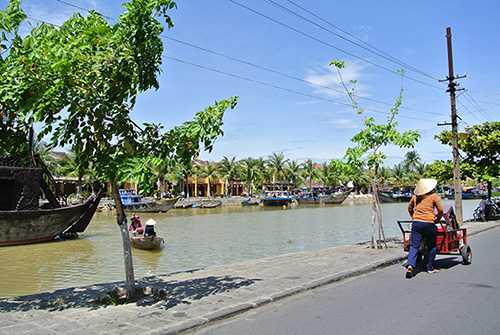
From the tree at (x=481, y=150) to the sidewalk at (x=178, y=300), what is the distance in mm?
15254

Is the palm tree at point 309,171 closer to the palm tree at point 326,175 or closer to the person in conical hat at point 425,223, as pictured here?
the palm tree at point 326,175

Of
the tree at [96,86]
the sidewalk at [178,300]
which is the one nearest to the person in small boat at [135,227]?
the sidewalk at [178,300]

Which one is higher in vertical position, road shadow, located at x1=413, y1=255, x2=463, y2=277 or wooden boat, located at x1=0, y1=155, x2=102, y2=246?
wooden boat, located at x1=0, y1=155, x2=102, y2=246

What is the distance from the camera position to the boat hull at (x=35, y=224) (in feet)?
60.0

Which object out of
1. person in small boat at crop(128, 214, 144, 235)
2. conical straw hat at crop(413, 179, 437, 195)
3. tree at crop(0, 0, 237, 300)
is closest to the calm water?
person in small boat at crop(128, 214, 144, 235)

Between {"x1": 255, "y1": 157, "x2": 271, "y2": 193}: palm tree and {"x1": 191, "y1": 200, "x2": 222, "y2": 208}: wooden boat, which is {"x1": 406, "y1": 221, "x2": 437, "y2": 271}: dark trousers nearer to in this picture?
{"x1": 191, "y1": 200, "x2": 222, "y2": 208}: wooden boat

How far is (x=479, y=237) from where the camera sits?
1506cm

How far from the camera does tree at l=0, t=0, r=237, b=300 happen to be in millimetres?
5605

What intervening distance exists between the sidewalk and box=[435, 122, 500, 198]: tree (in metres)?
15.3

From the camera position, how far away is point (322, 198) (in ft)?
259

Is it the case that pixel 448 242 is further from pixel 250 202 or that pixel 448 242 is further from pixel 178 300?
pixel 250 202

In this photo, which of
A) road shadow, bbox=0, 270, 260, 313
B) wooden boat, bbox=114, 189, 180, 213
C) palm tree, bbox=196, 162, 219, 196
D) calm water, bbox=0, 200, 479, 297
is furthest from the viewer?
palm tree, bbox=196, 162, 219, 196

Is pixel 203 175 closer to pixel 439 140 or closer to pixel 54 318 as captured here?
pixel 439 140

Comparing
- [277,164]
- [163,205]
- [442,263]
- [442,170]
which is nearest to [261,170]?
[277,164]
